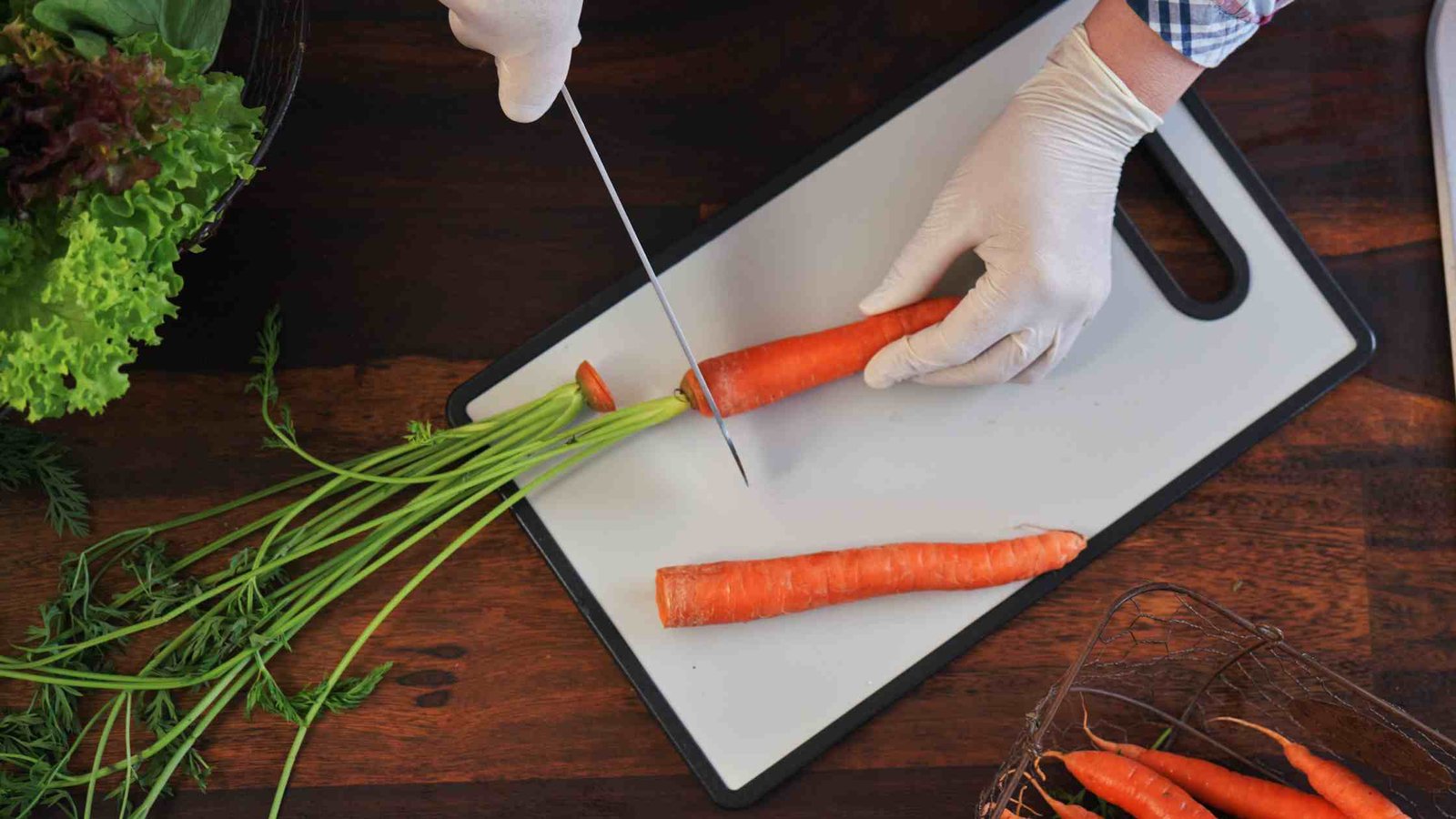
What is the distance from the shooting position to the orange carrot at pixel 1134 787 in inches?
50.8

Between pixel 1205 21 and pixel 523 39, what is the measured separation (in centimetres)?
73

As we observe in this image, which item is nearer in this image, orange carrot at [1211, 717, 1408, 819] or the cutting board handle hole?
orange carrot at [1211, 717, 1408, 819]

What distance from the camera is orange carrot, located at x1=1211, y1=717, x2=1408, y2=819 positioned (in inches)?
49.2

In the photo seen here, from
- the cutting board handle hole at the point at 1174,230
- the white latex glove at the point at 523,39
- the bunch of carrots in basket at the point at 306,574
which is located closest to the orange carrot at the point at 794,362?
the bunch of carrots in basket at the point at 306,574

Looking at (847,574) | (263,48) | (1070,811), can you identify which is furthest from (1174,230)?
(263,48)

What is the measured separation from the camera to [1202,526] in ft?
4.65

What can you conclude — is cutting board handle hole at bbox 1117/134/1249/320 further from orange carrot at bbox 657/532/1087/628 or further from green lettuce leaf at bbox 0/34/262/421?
green lettuce leaf at bbox 0/34/262/421

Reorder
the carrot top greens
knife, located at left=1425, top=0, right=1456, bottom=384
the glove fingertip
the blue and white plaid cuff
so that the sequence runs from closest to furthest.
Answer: the glove fingertip
the blue and white plaid cuff
the carrot top greens
knife, located at left=1425, top=0, right=1456, bottom=384

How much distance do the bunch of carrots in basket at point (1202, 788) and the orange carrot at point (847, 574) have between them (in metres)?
0.21

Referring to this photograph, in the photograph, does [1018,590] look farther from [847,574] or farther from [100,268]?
[100,268]

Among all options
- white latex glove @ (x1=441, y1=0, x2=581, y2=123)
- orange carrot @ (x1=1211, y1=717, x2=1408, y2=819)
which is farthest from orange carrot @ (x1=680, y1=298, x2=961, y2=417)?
orange carrot @ (x1=1211, y1=717, x2=1408, y2=819)

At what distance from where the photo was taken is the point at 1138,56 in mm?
1264

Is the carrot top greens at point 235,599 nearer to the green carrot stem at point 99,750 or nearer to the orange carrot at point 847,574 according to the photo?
the green carrot stem at point 99,750

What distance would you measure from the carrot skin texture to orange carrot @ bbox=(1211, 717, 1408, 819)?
3 cm
